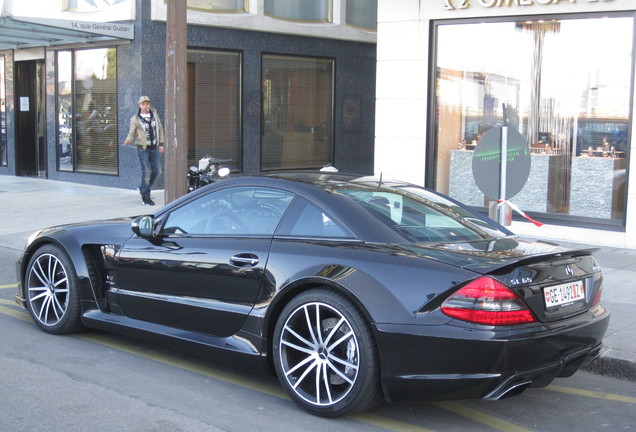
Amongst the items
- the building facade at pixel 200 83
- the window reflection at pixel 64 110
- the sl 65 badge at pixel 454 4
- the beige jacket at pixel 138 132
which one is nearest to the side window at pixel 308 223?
the sl 65 badge at pixel 454 4

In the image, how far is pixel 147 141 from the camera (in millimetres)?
14195

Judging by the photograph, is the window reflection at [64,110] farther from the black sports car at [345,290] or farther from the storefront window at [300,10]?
the black sports car at [345,290]

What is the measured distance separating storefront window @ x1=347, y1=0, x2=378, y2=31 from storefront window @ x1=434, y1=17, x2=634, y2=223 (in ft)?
25.8

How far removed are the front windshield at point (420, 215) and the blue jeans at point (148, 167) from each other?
9.24 metres

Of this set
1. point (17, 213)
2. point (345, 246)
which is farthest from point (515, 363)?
point (17, 213)

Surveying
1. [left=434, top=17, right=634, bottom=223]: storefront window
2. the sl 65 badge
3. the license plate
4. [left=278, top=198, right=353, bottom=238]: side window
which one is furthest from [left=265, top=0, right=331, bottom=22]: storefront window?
the license plate

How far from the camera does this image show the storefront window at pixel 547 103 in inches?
416

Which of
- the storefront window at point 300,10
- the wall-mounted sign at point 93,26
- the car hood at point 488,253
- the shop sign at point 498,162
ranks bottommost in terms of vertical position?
the car hood at point 488,253

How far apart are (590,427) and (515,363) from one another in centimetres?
87

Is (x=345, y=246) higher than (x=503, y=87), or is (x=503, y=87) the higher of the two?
(x=503, y=87)

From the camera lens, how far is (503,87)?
1162 cm

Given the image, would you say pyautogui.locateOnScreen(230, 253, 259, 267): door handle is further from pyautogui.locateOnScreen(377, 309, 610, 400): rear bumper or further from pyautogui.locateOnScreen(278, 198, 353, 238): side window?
pyautogui.locateOnScreen(377, 309, 610, 400): rear bumper

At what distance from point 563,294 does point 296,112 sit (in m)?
14.9

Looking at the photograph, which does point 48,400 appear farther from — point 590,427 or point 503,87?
point 503,87
